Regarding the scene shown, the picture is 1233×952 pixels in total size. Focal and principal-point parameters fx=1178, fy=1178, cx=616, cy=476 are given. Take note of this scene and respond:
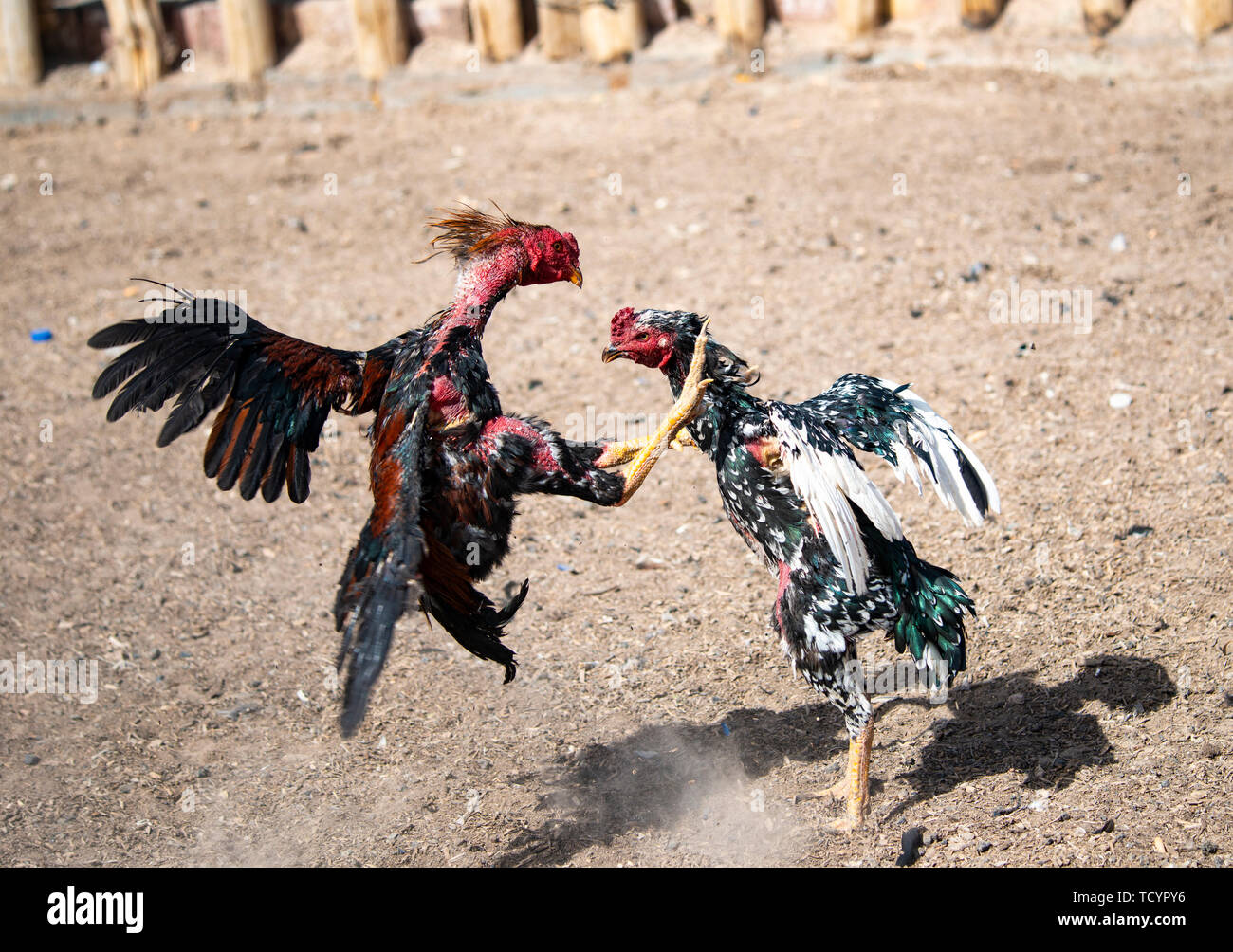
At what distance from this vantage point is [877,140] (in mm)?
9211

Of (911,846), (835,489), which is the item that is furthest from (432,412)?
(911,846)

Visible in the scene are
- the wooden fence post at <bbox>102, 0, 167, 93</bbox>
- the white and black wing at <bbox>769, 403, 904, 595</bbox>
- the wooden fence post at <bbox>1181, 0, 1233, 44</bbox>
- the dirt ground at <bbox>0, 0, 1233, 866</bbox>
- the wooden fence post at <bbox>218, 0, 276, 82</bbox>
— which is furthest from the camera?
the wooden fence post at <bbox>102, 0, 167, 93</bbox>

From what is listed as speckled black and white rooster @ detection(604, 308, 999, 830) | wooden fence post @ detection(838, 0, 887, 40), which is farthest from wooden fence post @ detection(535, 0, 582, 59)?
speckled black and white rooster @ detection(604, 308, 999, 830)

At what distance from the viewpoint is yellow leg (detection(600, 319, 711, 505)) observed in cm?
411

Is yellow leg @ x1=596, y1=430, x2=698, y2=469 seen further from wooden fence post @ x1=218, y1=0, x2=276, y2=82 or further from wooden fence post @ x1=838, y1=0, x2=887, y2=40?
wooden fence post @ x1=218, y1=0, x2=276, y2=82

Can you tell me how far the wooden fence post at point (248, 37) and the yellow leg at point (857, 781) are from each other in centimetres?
921

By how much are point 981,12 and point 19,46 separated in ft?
28.7

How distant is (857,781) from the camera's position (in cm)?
419

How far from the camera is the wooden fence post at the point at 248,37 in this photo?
10664 millimetres

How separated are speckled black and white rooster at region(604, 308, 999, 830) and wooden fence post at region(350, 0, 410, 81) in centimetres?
753

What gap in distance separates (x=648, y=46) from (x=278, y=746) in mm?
7562

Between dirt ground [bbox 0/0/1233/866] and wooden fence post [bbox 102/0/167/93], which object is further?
wooden fence post [bbox 102/0/167/93]

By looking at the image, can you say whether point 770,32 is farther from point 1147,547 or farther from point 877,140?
point 1147,547

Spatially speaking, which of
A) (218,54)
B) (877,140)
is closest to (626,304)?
(877,140)
